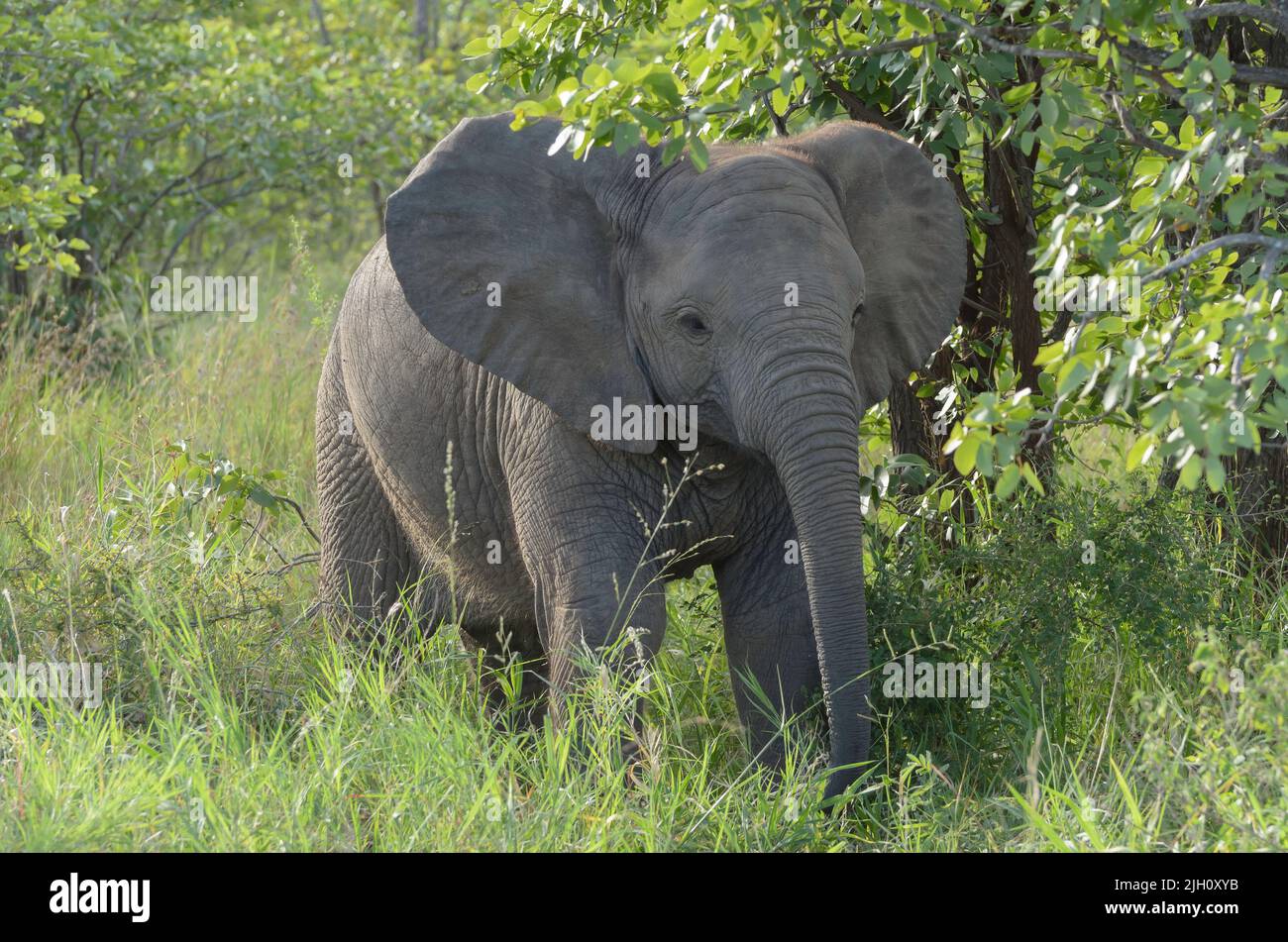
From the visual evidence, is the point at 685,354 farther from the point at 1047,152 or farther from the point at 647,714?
the point at 1047,152

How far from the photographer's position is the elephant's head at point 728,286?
4645mm

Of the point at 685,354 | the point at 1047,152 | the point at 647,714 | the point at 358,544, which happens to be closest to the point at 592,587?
the point at 647,714

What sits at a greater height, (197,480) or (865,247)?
(865,247)

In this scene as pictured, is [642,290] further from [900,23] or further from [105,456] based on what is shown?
[105,456]

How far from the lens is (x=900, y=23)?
5383 millimetres

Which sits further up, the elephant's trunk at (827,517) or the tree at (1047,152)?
the tree at (1047,152)

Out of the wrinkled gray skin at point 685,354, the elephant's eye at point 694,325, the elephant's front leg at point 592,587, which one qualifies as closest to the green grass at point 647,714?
the elephant's front leg at point 592,587

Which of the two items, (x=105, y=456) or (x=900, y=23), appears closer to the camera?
(x=900, y=23)

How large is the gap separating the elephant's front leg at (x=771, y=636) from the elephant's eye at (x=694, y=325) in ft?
2.52

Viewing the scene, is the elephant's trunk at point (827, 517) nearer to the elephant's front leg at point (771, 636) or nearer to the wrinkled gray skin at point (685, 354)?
the wrinkled gray skin at point (685, 354)

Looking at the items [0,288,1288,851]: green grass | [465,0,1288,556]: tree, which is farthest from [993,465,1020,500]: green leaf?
[0,288,1288,851]: green grass

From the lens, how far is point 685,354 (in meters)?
4.96

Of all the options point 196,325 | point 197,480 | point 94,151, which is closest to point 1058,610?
point 197,480
